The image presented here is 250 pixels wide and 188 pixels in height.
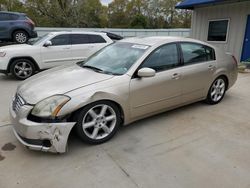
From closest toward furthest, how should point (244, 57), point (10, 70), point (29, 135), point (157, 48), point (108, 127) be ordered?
point (29, 135) < point (108, 127) < point (157, 48) < point (10, 70) < point (244, 57)

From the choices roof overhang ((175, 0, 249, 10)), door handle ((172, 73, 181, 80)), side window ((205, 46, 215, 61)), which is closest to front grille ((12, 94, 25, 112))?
door handle ((172, 73, 181, 80))

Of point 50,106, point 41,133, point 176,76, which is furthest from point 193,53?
point 41,133

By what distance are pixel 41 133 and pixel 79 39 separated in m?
5.49

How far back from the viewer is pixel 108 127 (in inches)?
119

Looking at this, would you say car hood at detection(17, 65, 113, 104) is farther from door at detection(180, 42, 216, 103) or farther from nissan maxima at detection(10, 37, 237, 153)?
door at detection(180, 42, 216, 103)

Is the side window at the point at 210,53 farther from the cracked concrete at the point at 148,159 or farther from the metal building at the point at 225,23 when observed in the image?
the metal building at the point at 225,23

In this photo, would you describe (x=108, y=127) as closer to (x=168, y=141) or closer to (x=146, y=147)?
(x=146, y=147)

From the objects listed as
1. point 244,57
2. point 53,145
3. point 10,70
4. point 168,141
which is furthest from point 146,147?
point 244,57

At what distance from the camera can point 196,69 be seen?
3.84 meters

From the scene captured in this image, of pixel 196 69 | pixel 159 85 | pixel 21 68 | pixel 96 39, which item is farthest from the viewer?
pixel 96 39

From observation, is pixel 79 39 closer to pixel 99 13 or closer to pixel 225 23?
pixel 225 23

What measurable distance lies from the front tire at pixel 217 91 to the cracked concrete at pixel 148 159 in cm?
75

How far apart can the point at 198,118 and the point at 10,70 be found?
550 cm

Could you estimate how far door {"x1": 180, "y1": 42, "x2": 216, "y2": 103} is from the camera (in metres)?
3.74
